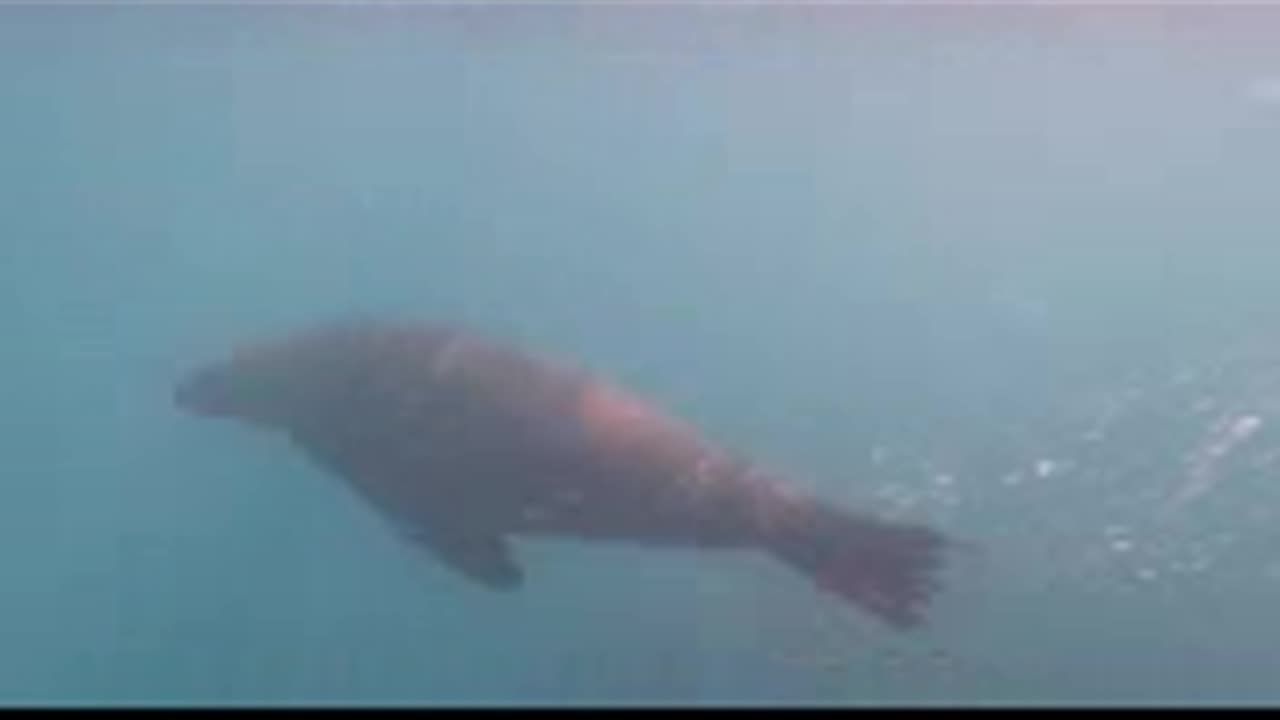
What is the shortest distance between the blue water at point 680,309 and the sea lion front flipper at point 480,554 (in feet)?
0.80

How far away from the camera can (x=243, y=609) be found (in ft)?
17.6

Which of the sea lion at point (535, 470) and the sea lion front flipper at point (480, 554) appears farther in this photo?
the sea lion front flipper at point (480, 554)

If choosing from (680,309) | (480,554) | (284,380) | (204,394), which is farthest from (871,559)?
(680,309)

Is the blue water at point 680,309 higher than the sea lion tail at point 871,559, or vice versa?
the blue water at point 680,309

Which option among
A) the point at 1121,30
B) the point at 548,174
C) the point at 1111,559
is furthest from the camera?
the point at 1121,30

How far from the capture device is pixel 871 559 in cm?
429

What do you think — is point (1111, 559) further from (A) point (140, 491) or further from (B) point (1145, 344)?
(A) point (140, 491)

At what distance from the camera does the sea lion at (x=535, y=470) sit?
171 inches

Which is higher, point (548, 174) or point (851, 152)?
point (851, 152)

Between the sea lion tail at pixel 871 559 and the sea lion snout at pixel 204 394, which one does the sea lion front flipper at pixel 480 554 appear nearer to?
the sea lion tail at pixel 871 559

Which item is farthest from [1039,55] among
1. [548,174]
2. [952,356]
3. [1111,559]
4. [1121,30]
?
[1111,559]

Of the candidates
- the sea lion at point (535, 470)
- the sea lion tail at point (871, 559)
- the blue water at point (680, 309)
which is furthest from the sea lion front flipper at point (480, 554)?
the sea lion tail at point (871, 559)

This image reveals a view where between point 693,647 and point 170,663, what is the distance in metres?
1.15

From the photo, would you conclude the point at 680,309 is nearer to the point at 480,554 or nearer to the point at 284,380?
the point at 284,380
